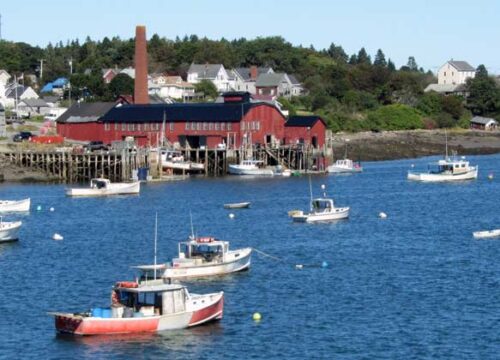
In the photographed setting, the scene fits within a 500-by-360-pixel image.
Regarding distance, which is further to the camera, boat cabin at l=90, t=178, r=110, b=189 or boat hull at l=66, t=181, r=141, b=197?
boat cabin at l=90, t=178, r=110, b=189

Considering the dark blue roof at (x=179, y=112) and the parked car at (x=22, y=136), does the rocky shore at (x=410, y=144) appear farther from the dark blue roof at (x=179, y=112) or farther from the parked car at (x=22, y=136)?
the parked car at (x=22, y=136)

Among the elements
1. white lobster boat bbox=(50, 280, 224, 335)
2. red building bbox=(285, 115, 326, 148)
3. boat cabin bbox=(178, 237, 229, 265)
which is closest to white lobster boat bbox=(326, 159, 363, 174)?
red building bbox=(285, 115, 326, 148)

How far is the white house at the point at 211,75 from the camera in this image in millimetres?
168750

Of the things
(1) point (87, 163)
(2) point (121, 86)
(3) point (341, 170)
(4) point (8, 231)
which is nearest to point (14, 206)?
(4) point (8, 231)

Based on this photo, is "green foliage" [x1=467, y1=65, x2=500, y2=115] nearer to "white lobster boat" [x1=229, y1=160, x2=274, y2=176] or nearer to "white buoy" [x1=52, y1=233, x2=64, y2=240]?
"white lobster boat" [x1=229, y1=160, x2=274, y2=176]

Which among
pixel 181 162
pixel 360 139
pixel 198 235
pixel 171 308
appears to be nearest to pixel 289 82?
pixel 360 139

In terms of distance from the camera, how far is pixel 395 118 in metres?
155

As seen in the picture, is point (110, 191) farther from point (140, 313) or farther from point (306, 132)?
point (140, 313)

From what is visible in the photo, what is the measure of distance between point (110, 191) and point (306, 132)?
102ft

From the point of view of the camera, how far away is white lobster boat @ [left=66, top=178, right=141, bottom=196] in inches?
3369

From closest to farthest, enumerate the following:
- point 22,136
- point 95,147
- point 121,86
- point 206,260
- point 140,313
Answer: point 140,313, point 206,260, point 95,147, point 22,136, point 121,86

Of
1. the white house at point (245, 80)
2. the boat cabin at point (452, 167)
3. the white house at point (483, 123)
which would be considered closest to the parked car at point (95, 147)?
the boat cabin at point (452, 167)

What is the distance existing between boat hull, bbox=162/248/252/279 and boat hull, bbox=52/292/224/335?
7.17 metres

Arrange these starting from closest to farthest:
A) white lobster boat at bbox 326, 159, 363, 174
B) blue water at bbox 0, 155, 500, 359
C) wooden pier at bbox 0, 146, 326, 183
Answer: blue water at bbox 0, 155, 500, 359, wooden pier at bbox 0, 146, 326, 183, white lobster boat at bbox 326, 159, 363, 174
